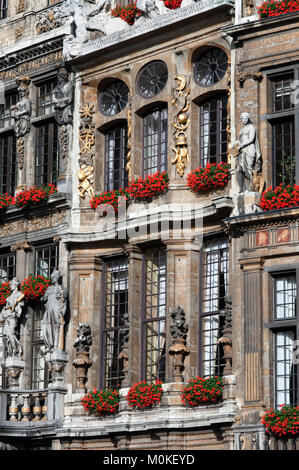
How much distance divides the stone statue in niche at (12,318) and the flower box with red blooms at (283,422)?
8597 mm

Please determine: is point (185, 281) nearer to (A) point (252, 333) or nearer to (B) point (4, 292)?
(A) point (252, 333)

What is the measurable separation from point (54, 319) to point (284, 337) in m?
6.83

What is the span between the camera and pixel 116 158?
35844 mm

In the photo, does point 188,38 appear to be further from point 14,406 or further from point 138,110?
point 14,406

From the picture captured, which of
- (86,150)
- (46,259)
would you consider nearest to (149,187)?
(86,150)

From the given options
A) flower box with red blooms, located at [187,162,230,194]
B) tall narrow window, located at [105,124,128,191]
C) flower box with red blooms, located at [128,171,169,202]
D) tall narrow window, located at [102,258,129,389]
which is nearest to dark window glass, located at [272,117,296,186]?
flower box with red blooms, located at [187,162,230,194]

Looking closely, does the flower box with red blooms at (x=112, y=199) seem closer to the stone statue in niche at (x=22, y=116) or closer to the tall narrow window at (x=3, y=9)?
the stone statue in niche at (x=22, y=116)

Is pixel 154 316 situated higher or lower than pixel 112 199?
lower

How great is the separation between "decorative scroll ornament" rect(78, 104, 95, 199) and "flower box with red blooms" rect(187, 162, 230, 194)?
11.5ft

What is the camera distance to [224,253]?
32.6 m

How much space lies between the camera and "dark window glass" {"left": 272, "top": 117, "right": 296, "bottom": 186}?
31562 mm
